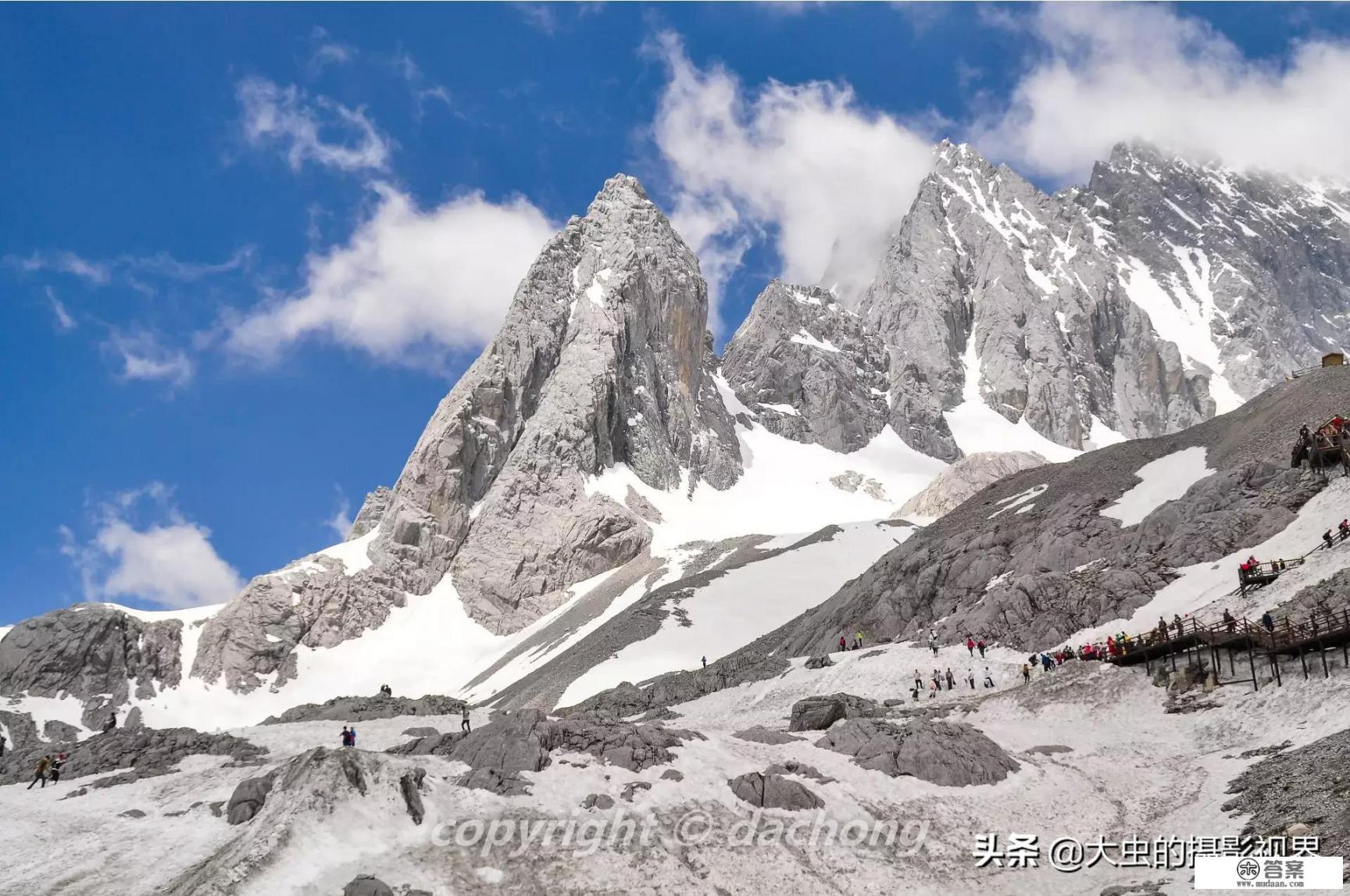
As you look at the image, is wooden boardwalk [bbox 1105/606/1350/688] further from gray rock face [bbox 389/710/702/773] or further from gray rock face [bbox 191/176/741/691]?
gray rock face [bbox 191/176/741/691]

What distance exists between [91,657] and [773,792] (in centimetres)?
11898

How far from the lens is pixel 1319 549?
39781 millimetres

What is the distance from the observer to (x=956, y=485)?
175 m

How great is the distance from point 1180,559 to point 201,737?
4587 cm

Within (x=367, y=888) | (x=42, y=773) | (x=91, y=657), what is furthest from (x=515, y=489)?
(x=367, y=888)

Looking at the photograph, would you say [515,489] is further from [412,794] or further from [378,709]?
[412,794]

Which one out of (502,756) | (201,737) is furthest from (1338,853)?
(201,737)

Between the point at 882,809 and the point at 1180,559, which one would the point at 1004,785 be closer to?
the point at 882,809

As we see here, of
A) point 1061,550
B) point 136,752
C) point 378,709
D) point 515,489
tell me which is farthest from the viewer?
point 515,489

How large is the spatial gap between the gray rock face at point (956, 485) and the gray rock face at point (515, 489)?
132ft

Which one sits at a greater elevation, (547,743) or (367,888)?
(547,743)

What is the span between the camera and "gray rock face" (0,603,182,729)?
114375 mm

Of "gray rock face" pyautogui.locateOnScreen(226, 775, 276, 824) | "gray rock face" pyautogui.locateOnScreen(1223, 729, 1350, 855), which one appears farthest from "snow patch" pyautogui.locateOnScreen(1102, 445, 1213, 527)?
"gray rock face" pyautogui.locateOnScreen(226, 775, 276, 824)

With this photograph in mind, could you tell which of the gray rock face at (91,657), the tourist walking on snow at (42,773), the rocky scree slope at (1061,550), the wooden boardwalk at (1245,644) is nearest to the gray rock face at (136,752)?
the tourist walking on snow at (42,773)
